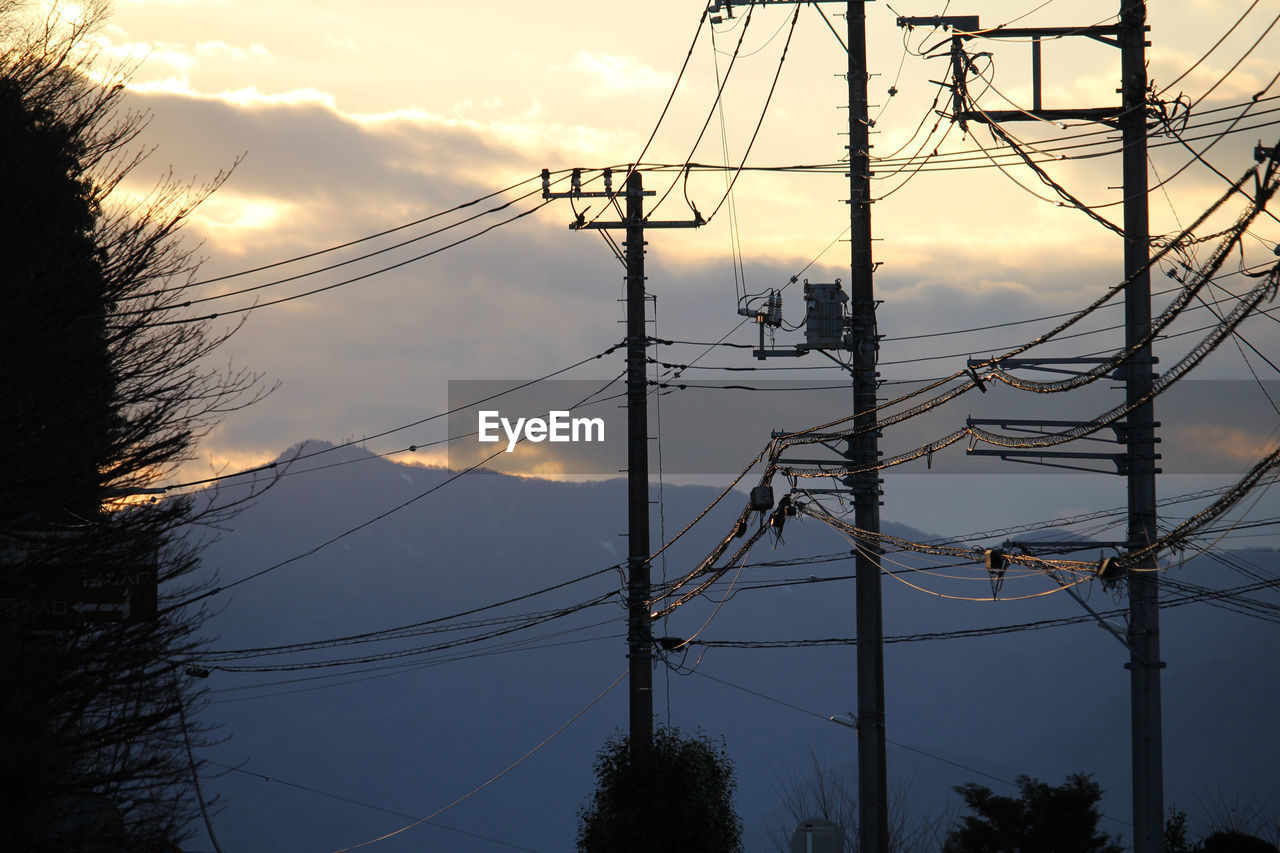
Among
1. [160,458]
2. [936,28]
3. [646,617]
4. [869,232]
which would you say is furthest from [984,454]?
[160,458]

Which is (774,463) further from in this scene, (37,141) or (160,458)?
(37,141)

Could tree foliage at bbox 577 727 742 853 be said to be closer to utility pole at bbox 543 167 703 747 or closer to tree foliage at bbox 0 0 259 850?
utility pole at bbox 543 167 703 747

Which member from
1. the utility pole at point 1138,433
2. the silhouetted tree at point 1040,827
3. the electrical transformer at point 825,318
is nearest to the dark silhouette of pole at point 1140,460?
the utility pole at point 1138,433

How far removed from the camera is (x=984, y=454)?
19250 millimetres

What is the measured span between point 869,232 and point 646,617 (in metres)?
9.12

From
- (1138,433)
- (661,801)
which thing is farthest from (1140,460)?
(661,801)

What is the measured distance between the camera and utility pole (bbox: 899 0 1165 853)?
1670 cm

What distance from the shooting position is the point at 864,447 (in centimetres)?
2134

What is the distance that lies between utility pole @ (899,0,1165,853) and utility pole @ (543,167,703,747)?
366 inches

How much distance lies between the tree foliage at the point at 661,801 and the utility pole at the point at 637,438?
54 cm

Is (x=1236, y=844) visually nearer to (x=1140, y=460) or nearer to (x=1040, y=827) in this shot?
(x=1040, y=827)

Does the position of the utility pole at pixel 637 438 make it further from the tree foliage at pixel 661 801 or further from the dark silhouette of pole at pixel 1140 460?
the dark silhouette of pole at pixel 1140 460

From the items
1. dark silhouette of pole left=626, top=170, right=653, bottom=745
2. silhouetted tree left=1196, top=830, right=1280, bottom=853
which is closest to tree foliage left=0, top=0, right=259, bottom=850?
dark silhouette of pole left=626, top=170, right=653, bottom=745

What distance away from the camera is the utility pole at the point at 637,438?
25406 millimetres
